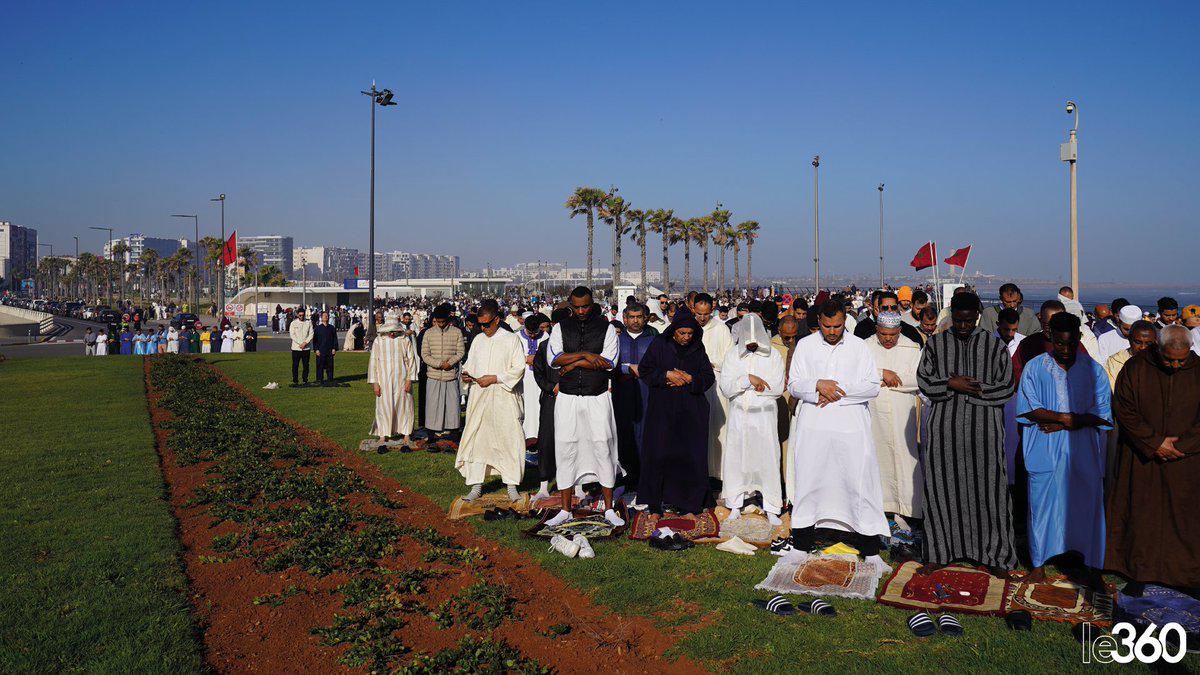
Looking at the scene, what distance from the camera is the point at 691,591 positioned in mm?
5781

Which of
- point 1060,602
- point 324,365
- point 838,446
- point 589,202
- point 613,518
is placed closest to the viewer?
point 1060,602

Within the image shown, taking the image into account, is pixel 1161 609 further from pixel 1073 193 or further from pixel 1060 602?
pixel 1073 193

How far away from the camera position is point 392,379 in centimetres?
1148

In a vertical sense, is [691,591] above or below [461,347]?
below

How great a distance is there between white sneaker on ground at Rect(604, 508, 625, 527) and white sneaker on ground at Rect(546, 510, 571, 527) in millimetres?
357

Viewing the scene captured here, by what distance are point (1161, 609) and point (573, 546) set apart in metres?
4.11

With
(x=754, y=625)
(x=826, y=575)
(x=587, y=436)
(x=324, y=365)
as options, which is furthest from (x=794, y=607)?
(x=324, y=365)

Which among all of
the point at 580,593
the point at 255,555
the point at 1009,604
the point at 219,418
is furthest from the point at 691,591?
the point at 219,418

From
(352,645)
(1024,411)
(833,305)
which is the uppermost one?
(833,305)

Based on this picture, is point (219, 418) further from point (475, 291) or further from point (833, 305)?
point (475, 291)

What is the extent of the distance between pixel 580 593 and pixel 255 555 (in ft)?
9.43

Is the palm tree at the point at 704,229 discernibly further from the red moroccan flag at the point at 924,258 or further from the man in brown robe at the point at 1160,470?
the man in brown robe at the point at 1160,470

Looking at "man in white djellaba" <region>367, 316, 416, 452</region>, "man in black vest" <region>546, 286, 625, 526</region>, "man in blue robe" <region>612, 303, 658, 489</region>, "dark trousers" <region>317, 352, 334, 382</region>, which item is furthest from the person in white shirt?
"man in black vest" <region>546, 286, 625, 526</region>

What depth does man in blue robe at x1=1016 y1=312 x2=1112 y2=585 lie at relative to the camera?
5.66 m
